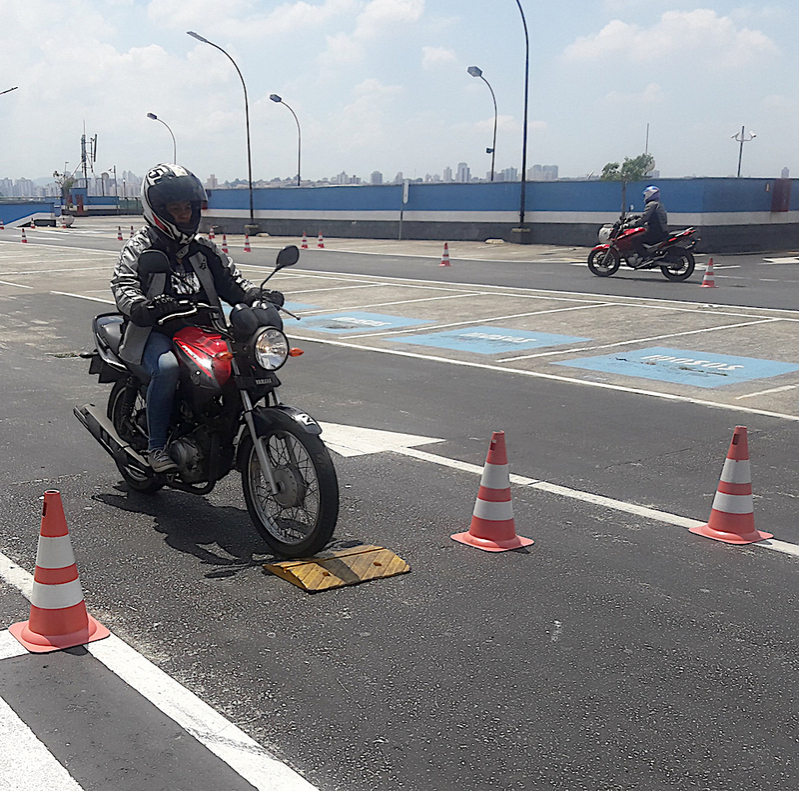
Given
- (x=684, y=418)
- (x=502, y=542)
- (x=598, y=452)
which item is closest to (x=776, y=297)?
(x=684, y=418)

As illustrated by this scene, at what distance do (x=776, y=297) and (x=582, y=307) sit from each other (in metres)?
4.17

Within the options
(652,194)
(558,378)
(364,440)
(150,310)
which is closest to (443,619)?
(150,310)

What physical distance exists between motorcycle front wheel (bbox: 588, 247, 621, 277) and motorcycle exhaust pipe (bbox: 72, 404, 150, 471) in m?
18.3

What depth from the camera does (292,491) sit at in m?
5.02

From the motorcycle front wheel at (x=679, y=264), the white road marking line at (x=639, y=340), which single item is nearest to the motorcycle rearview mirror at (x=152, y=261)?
the white road marking line at (x=639, y=340)

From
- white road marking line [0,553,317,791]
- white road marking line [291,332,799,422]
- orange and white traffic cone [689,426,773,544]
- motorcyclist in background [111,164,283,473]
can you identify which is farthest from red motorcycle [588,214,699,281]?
white road marking line [0,553,317,791]

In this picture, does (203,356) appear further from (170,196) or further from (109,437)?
(109,437)

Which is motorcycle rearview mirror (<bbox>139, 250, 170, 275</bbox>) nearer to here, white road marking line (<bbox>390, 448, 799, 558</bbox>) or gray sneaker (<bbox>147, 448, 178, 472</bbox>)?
gray sneaker (<bbox>147, 448, 178, 472</bbox>)

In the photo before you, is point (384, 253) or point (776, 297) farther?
point (384, 253)

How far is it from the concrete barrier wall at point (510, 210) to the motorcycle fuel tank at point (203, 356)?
94.4ft

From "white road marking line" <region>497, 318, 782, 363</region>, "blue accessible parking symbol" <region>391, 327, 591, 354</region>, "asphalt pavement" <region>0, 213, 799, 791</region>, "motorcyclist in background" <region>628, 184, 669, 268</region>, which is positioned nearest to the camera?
"asphalt pavement" <region>0, 213, 799, 791</region>

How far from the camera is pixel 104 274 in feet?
80.6

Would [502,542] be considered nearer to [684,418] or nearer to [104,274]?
[684,418]

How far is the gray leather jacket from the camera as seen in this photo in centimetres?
559
